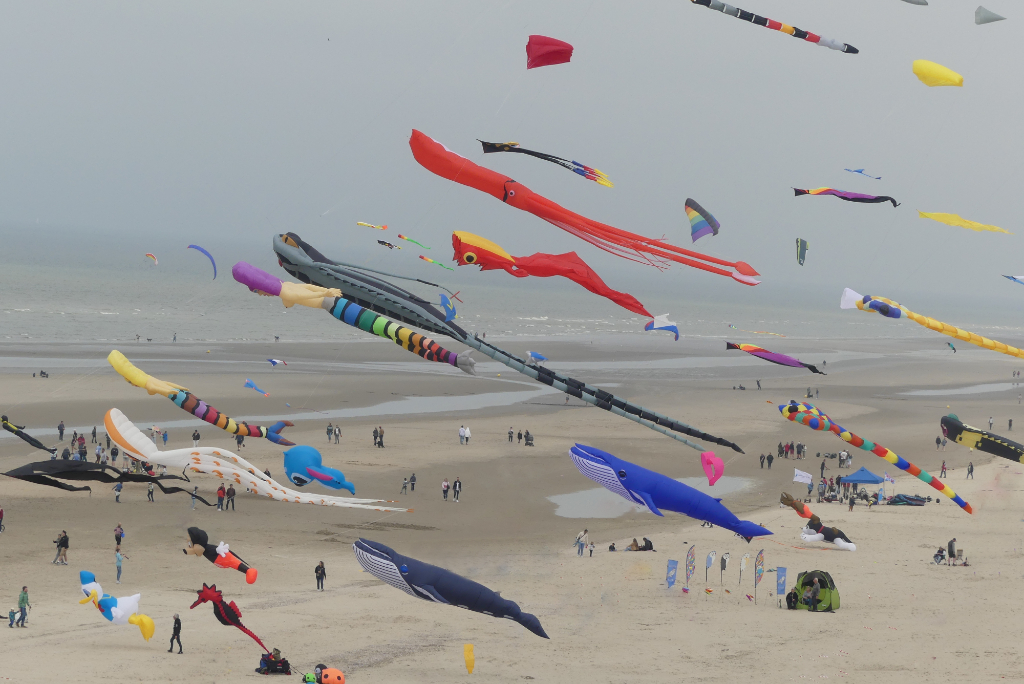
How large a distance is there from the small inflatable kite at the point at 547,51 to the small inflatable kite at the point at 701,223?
13.6ft

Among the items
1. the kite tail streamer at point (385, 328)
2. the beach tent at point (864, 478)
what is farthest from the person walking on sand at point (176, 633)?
the beach tent at point (864, 478)

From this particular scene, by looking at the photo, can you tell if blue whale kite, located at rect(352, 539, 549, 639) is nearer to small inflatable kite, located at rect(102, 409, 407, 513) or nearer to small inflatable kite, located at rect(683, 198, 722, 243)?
small inflatable kite, located at rect(102, 409, 407, 513)

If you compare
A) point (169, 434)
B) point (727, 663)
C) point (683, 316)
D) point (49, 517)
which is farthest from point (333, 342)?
point (683, 316)

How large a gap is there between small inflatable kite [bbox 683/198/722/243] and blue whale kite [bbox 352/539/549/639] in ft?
22.8

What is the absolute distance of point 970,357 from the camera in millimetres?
77938

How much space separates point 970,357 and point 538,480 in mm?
61568

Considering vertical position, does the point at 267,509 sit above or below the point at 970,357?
below

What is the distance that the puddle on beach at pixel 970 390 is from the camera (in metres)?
54.2

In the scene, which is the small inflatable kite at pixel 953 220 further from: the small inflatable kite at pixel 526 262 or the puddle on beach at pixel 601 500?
the puddle on beach at pixel 601 500

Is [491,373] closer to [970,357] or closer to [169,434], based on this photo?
[169,434]

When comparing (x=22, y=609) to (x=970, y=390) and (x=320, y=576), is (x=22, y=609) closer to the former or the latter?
(x=320, y=576)

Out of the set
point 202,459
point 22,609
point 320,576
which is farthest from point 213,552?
point 320,576

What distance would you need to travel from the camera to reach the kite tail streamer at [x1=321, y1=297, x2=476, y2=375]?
12.1m

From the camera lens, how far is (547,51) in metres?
12.6
